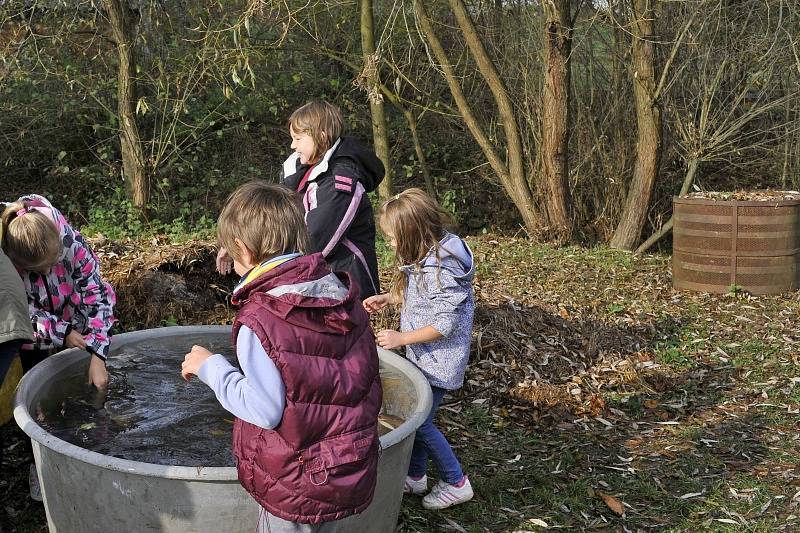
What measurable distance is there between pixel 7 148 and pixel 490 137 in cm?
611

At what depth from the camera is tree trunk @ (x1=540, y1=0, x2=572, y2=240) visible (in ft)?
29.3

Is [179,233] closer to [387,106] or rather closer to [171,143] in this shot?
[171,143]

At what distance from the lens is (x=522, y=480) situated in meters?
4.53

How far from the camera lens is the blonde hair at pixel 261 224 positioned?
2486 mm

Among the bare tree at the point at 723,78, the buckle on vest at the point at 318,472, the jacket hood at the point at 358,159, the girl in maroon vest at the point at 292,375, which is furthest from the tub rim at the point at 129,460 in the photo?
the bare tree at the point at 723,78

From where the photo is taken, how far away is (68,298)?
12.5 ft

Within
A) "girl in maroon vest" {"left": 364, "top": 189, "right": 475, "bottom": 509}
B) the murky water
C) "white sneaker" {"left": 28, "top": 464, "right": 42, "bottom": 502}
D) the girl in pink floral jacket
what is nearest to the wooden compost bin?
"girl in maroon vest" {"left": 364, "top": 189, "right": 475, "bottom": 509}

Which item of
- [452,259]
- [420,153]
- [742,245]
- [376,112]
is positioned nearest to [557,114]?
[376,112]

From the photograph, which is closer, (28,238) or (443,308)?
(28,238)

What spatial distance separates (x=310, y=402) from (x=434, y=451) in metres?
1.73

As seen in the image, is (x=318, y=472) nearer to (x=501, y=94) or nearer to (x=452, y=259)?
(x=452, y=259)

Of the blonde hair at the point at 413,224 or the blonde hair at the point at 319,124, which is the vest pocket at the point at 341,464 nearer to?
the blonde hair at the point at 413,224

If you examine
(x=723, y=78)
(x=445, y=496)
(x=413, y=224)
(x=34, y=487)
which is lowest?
(x=445, y=496)

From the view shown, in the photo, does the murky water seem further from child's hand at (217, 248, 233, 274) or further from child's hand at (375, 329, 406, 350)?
child's hand at (217, 248, 233, 274)
